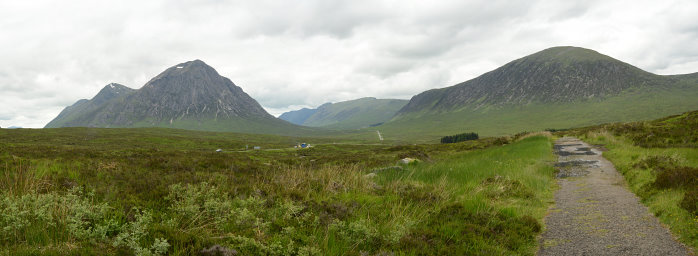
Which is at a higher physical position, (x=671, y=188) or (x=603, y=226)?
(x=671, y=188)

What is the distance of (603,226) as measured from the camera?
22.6 ft

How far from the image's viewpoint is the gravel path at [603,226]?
572cm

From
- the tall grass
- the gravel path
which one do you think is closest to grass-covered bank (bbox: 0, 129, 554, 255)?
the gravel path

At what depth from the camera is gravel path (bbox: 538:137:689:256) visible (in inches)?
225

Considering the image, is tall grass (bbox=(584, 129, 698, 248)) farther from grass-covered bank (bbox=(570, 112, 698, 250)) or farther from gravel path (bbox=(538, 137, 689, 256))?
gravel path (bbox=(538, 137, 689, 256))

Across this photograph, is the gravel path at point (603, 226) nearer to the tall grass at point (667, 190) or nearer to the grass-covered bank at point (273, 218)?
the tall grass at point (667, 190)

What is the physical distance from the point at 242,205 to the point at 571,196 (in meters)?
10.6

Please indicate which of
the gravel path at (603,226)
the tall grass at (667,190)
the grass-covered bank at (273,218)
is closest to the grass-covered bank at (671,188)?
the tall grass at (667,190)

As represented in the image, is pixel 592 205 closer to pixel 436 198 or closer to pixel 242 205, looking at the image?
pixel 436 198

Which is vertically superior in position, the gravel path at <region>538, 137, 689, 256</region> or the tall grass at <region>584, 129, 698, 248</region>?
the tall grass at <region>584, 129, 698, 248</region>

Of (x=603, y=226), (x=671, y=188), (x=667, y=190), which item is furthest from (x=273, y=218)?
(x=671, y=188)

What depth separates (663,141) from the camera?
21375 millimetres

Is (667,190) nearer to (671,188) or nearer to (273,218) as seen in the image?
(671,188)

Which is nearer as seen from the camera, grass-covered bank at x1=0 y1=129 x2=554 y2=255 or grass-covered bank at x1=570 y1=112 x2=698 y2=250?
grass-covered bank at x1=0 y1=129 x2=554 y2=255
